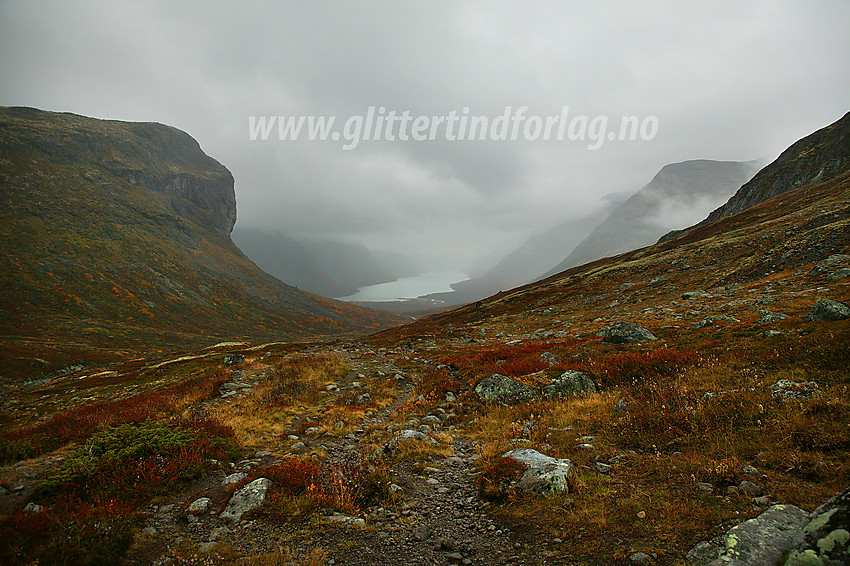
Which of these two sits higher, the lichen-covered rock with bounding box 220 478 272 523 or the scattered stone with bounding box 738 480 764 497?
the scattered stone with bounding box 738 480 764 497

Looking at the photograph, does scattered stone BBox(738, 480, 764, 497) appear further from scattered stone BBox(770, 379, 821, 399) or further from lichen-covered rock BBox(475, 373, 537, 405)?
lichen-covered rock BBox(475, 373, 537, 405)

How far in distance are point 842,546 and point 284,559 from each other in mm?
7146

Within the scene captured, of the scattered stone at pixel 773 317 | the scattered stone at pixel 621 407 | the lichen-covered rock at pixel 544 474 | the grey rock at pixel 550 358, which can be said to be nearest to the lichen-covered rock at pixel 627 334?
the grey rock at pixel 550 358

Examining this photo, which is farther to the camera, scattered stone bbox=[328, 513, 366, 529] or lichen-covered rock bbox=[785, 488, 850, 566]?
scattered stone bbox=[328, 513, 366, 529]

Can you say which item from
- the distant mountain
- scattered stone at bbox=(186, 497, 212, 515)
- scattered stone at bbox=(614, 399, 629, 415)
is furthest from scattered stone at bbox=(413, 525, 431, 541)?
the distant mountain

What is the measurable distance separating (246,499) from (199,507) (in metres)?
1.02

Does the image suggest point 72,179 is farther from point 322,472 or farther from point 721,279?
point 721,279

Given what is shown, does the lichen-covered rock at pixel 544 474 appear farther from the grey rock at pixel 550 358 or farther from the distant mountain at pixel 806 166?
the distant mountain at pixel 806 166

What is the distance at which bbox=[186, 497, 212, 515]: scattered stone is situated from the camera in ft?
24.1

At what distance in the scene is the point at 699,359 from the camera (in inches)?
490

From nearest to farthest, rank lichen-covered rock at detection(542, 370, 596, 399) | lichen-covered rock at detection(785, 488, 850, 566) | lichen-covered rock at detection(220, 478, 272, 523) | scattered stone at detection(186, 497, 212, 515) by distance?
lichen-covered rock at detection(785, 488, 850, 566) < lichen-covered rock at detection(220, 478, 272, 523) < scattered stone at detection(186, 497, 212, 515) < lichen-covered rock at detection(542, 370, 596, 399)

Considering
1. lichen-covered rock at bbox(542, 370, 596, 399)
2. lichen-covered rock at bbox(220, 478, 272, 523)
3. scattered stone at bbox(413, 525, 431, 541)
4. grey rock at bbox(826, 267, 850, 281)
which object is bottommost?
lichen-covered rock at bbox(220, 478, 272, 523)

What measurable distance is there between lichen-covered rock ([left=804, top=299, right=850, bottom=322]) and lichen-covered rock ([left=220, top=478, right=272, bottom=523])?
Answer: 2220 centimetres

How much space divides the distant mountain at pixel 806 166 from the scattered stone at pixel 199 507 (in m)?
127
